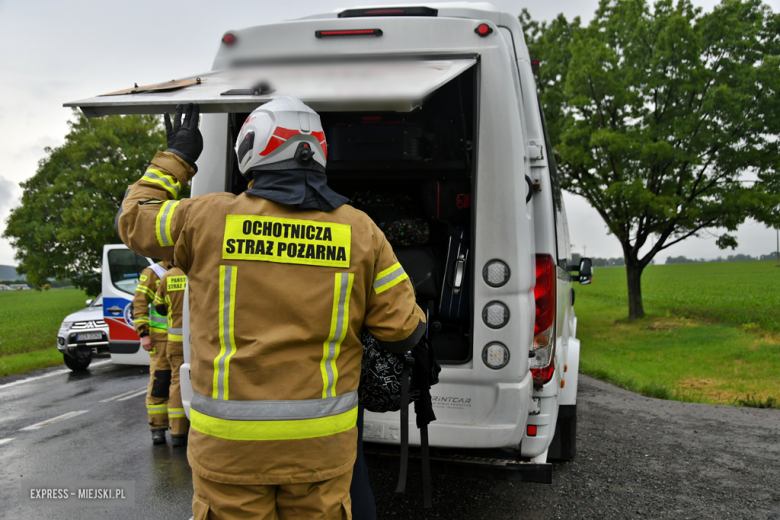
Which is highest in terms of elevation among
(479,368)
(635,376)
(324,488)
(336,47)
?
(336,47)

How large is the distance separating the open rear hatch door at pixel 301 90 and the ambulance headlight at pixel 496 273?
0.93 metres

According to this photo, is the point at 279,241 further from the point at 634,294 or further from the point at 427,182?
the point at 634,294

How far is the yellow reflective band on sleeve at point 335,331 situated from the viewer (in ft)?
6.64

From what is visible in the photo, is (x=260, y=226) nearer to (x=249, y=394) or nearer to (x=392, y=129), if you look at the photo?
(x=249, y=394)

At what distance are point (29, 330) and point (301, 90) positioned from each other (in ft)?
55.1

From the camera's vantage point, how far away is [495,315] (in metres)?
3.09

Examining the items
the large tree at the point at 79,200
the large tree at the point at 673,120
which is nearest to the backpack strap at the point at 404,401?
the large tree at the point at 673,120

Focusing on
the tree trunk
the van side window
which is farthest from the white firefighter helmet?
the tree trunk

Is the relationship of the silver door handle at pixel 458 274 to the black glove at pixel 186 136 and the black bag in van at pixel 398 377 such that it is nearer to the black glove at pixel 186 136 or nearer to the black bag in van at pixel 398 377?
the black bag in van at pixel 398 377

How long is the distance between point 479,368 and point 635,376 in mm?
7448

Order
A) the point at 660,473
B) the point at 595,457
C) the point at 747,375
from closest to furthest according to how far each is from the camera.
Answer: the point at 660,473 → the point at 595,457 → the point at 747,375

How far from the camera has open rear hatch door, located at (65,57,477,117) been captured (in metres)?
2.35

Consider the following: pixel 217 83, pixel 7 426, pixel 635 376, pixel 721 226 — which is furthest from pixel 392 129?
pixel 721 226

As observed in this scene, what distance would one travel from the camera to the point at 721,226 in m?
14.8
